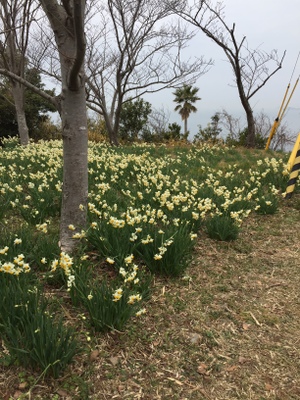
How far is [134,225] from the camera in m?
3.04

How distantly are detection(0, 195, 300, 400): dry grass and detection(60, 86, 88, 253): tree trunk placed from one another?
80 cm

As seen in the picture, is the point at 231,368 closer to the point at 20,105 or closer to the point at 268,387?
the point at 268,387

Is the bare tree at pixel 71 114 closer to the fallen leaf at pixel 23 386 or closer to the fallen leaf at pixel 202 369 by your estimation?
the fallen leaf at pixel 23 386

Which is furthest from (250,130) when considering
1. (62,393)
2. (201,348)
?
(62,393)

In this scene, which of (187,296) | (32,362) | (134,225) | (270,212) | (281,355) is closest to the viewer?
(32,362)

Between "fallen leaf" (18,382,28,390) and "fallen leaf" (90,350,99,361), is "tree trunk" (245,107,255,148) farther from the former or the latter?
"fallen leaf" (18,382,28,390)

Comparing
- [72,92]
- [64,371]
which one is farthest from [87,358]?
[72,92]

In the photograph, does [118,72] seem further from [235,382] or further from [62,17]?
[235,382]

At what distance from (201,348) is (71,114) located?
78.5 inches

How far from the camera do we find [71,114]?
2.73 metres

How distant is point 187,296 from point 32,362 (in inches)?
51.5

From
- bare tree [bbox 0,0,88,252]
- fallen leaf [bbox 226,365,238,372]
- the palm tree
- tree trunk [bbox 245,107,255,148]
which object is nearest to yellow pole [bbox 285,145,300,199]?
bare tree [bbox 0,0,88,252]

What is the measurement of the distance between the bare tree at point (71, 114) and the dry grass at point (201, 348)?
0.85 m

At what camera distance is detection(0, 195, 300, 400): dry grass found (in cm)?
189
